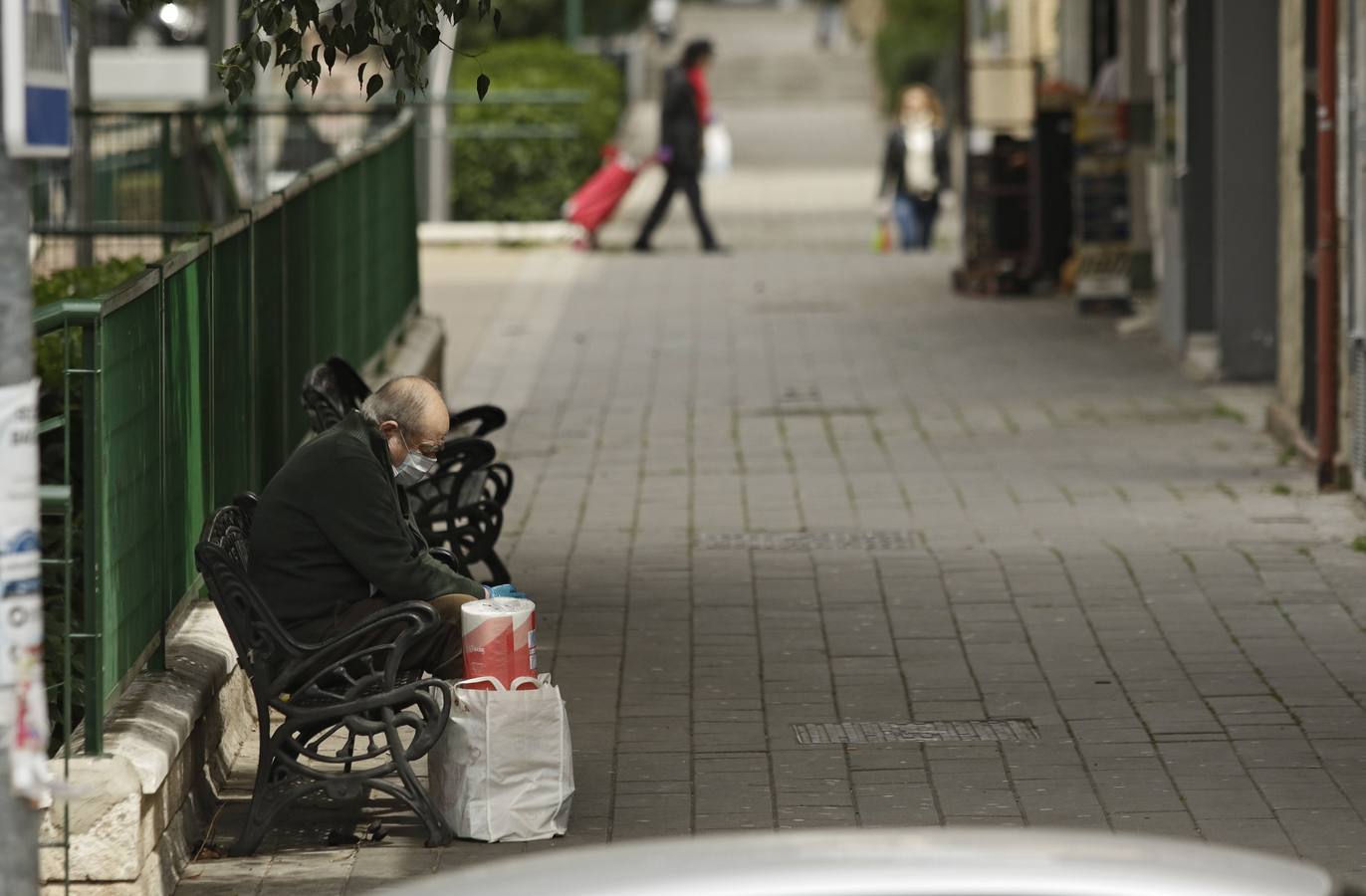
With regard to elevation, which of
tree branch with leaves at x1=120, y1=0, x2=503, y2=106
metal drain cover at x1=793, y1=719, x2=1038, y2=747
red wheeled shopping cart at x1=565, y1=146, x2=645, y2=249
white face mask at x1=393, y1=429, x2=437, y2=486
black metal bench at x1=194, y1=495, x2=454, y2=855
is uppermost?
tree branch with leaves at x1=120, y1=0, x2=503, y2=106

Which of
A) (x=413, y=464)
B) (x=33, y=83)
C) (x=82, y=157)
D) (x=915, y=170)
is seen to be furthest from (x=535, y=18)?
(x=33, y=83)

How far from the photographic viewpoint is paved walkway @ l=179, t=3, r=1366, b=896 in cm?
654

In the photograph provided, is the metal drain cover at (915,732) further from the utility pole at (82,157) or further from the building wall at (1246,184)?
the building wall at (1246,184)

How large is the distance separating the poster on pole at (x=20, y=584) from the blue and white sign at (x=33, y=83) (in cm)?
38

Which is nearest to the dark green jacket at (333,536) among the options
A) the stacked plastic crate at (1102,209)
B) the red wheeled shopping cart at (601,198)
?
the stacked plastic crate at (1102,209)

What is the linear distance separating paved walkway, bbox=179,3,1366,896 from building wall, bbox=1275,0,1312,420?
15.5 inches

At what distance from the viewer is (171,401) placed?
6738mm

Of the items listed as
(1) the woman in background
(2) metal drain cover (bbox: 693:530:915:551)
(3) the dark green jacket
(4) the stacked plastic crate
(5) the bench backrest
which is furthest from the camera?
(1) the woman in background

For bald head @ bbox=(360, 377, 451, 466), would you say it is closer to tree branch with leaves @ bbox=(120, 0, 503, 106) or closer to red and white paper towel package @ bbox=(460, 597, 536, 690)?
red and white paper towel package @ bbox=(460, 597, 536, 690)

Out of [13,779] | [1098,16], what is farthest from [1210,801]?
[1098,16]

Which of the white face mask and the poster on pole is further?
the white face mask

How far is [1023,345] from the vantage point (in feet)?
55.4

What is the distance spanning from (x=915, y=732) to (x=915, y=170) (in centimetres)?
1605

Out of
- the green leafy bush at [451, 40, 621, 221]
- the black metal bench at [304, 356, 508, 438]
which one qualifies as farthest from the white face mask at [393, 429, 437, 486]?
the green leafy bush at [451, 40, 621, 221]
